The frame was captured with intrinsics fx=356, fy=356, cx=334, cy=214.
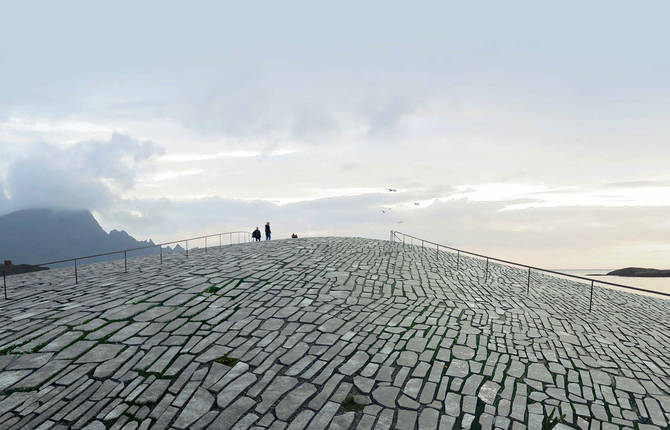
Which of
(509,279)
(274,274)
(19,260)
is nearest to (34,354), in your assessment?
(274,274)

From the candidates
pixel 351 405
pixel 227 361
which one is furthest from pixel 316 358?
pixel 227 361

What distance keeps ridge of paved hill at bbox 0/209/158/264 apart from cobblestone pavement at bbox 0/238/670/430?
17959 cm

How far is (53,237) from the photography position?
180 m

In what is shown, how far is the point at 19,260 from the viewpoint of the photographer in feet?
519

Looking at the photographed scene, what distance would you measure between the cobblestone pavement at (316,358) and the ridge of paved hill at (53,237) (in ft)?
589

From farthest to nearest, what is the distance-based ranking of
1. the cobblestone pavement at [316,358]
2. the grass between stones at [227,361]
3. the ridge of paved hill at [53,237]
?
the ridge of paved hill at [53,237], the grass between stones at [227,361], the cobblestone pavement at [316,358]

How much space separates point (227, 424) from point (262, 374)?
3.57ft

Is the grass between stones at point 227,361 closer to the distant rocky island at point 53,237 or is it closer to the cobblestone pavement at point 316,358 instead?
the cobblestone pavement at point 316,358

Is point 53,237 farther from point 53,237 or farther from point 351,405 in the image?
point 351,405

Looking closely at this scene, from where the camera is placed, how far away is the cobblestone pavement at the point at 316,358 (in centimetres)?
497

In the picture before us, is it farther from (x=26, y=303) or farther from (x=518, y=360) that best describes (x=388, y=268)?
(x=26, y=303)

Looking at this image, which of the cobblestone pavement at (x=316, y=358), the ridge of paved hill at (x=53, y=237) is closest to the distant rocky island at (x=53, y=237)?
the ridge of paved hill at (x=53, y=237)

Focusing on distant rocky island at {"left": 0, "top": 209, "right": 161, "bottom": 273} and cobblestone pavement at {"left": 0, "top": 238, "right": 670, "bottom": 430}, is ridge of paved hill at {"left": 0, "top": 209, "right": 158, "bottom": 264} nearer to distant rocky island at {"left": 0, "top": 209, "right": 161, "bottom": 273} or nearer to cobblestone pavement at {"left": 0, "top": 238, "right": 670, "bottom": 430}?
distant rocky island at {"left": 0, "top": 209, "right": 161, "bottom": 273}

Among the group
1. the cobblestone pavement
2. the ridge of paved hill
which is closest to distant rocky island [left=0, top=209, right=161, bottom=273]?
the ridge of paved hill
